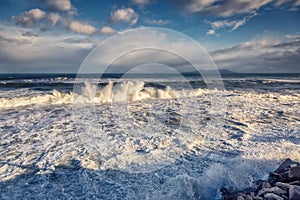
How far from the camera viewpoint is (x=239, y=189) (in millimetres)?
3475

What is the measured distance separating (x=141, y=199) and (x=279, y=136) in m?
3.91

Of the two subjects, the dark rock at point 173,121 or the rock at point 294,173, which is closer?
the rock at point 294,173

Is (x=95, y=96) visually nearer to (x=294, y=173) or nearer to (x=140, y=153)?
(x=140, y=153)

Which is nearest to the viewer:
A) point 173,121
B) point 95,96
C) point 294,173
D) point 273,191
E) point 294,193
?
point 294,193

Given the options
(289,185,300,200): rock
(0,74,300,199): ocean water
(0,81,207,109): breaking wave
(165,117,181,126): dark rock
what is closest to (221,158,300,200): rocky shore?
(289,185,300,200): rock

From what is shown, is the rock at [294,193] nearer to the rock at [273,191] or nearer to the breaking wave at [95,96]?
the rock at [273,191]

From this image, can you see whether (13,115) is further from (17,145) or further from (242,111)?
(242,111)

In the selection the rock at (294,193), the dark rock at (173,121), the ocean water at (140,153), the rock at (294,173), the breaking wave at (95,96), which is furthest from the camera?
the breaking wave at (95,96)

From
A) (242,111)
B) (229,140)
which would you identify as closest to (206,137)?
(229,140)

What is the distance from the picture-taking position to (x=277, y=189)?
2873 millimetres

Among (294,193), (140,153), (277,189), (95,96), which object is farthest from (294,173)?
(95,96)

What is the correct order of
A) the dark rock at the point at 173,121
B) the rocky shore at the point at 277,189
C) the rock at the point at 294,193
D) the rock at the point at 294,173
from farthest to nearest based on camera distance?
the dark rock at the point at 173,121, the rock at the point at 294,173, the rocky shore at the point at 277,189, the rock at the point at 294,193

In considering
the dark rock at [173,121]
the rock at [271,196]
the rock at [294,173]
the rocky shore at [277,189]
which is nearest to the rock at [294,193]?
the rocky shore at [277,189]

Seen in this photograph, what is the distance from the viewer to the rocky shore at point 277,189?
272cm
